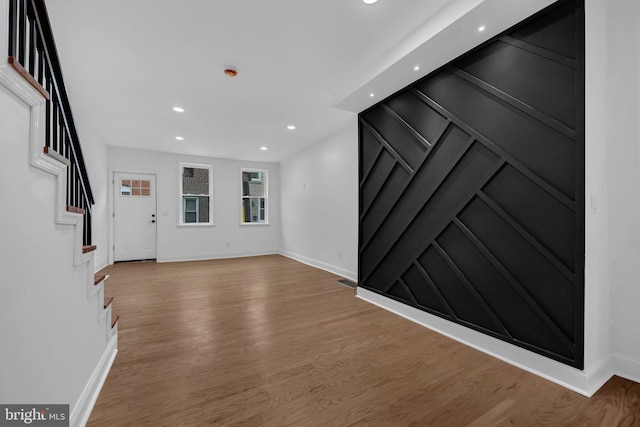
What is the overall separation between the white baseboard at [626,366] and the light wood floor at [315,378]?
67 millimetres

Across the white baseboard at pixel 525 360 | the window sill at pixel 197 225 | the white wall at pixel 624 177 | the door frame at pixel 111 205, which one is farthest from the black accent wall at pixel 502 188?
the door frame at pixel 111 205

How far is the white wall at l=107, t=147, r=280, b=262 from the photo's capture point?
19.4ft

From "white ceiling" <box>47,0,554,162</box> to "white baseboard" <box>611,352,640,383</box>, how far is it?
99.0 inches

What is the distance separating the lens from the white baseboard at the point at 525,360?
160 centimetres

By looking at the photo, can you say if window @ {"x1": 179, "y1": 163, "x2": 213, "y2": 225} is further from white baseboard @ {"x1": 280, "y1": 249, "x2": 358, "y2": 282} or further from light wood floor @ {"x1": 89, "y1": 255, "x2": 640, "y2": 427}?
light wood floor @ {"x1": 89, "y1": 255, "x2": 640, "y2": 427}

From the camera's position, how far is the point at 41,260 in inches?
41.8

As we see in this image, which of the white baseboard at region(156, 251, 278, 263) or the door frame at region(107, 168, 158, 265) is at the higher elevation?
the door frame at region(107, 168, 158, 265)

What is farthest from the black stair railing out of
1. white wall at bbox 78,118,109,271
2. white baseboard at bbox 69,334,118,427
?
white wall at bbox 78,118,109,271

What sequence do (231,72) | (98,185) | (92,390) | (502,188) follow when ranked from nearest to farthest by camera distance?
(92,390) → (502,188) → (231,72) → (98,185)

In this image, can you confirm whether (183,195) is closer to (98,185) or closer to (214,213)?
(214,213)

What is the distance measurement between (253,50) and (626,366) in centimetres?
389

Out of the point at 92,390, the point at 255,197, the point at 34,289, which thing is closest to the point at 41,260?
the point at 34,289

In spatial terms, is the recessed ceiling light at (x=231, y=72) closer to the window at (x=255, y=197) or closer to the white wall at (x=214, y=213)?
the white wall at (x=214, y=213)


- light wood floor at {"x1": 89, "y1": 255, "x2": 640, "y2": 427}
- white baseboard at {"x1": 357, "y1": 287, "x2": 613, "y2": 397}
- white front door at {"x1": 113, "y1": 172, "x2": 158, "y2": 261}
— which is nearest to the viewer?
light wood floor at {"x1": 89, "y1": 255, "x2": 640, "y2": 427}
